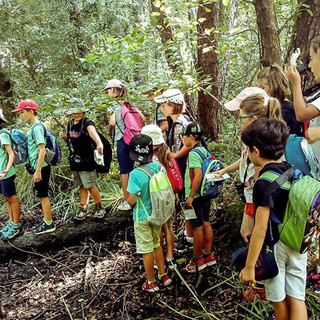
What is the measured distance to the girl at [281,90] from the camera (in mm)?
2809

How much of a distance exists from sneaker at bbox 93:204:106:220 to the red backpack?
5.82ft

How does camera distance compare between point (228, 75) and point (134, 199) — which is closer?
point (134, 199)

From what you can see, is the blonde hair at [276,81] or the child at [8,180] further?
the child at [8,180]

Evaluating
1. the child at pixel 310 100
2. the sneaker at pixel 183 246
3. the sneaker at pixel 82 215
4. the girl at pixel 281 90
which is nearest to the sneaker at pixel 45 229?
the sneaker at pixel 82 215

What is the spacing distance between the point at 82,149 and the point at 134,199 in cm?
163

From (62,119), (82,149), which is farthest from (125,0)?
(82,149)

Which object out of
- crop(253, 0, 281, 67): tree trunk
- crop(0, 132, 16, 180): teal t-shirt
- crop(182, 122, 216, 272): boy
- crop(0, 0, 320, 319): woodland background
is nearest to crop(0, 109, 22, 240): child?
crop(0, 132, 16, 180): teal t-shirt

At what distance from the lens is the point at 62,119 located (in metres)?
7.53

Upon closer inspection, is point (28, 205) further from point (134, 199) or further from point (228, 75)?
point (228, 75)

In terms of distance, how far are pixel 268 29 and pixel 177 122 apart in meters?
1.40

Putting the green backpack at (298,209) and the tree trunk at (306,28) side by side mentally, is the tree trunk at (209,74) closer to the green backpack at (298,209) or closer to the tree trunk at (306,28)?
the tree trunk at (306,28)

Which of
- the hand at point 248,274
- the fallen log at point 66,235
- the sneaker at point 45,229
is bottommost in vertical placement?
the fallen log at point 66,235

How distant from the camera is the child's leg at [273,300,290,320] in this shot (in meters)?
2.19

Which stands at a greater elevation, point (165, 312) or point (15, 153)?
point (15, 153)
